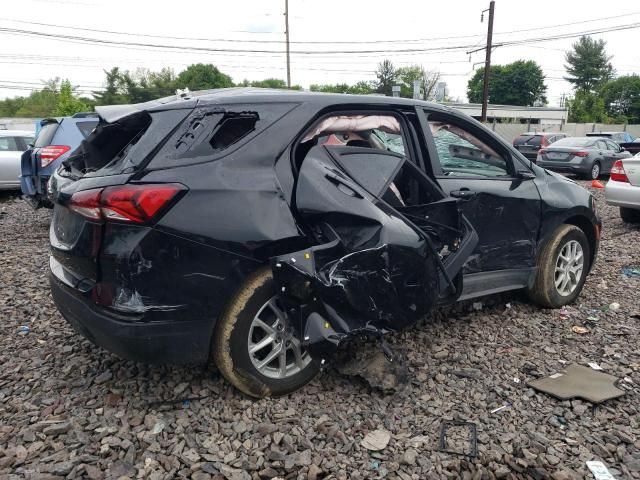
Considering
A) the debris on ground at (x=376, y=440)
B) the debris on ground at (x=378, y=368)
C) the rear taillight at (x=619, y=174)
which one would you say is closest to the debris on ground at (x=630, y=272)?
the rear taillight at (x=619, y=174)

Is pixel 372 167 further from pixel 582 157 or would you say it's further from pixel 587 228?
pixel 582 157

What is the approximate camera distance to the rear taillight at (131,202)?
2.49 m

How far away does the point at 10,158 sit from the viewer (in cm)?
1108

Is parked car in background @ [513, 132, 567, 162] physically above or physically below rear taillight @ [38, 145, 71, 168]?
below

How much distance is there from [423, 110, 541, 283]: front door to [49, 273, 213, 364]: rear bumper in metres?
1.89

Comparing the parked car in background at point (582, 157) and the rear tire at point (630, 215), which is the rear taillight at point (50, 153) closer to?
the rear tire at point (630, 215)

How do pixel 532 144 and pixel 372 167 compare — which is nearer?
pixel 372 167

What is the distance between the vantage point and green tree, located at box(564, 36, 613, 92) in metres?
89.4

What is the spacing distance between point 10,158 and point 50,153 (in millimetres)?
4342

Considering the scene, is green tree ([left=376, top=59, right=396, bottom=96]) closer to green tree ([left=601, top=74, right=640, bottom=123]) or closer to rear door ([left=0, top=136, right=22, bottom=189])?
green tree ([left=601, top=74, right=640, bottom=123])

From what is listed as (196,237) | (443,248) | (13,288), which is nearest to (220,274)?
(196,237)

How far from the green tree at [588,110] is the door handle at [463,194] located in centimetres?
6957

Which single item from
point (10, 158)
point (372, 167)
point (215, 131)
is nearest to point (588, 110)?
point (10, 158)

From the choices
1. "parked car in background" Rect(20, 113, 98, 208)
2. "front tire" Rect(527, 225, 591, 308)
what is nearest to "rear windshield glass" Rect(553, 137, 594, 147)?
"front tire" Rect(527, 225, 591, 308)
